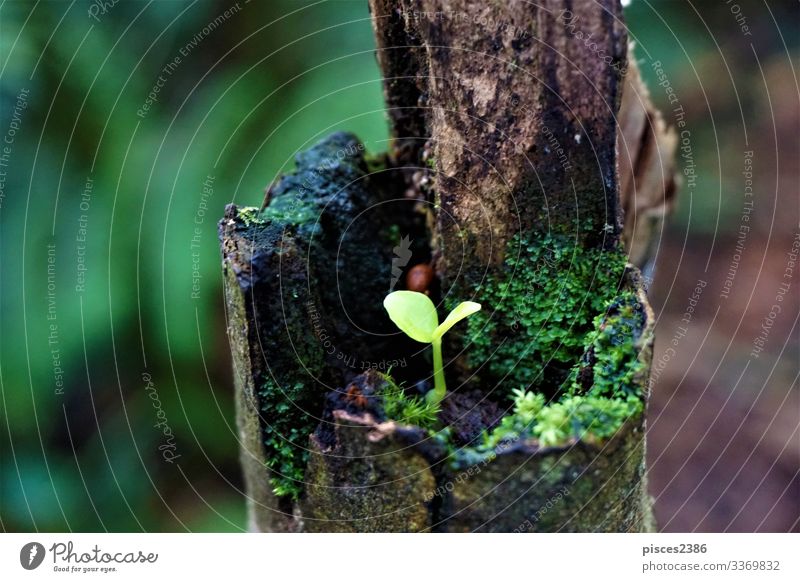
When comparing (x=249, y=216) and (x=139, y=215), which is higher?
(x=139, y=215)

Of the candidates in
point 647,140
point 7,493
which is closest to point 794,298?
point 647,140

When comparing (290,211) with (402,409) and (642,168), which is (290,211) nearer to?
(402,409)

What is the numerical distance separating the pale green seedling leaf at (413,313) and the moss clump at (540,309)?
147 mm

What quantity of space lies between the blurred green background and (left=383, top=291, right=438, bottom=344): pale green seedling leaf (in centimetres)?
97

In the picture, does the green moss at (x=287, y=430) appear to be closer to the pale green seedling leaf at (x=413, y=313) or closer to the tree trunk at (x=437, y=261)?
the tree trunk at (x=437, y=261)

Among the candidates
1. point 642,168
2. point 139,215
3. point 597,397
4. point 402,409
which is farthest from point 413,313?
point 139,215

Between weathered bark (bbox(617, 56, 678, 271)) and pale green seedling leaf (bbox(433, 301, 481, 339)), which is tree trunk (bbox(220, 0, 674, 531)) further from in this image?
weathered bark (bbox(617, 56, 678, 271))

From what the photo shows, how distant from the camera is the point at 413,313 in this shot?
0.93 meters

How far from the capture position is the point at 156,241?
75.5 inches

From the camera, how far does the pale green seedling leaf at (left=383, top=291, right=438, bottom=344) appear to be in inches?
36.5

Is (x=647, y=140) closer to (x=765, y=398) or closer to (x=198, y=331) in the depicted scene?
(x=765, y=398)

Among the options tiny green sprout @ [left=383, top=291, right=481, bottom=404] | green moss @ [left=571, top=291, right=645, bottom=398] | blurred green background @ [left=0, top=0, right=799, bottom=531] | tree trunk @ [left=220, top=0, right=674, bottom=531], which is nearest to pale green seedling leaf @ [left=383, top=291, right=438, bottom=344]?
tiny green sprout @ [left=383, top=291, right=481, bottom=404]

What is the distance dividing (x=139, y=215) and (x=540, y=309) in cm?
139

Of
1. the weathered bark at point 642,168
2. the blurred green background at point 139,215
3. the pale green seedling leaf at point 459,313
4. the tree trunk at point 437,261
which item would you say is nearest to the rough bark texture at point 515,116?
the tree trunk at point 437,261
